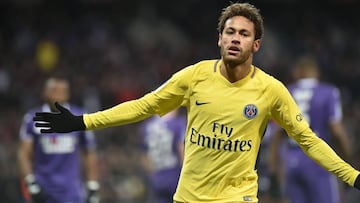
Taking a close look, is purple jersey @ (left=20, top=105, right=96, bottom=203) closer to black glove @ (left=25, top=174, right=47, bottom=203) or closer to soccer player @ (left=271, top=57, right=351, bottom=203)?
black glove @ (left=25, top=174, right=47, bottom=203)

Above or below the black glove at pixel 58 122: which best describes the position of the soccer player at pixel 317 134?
below

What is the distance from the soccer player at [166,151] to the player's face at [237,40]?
4.62m

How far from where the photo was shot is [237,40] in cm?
555

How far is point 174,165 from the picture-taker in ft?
33.9

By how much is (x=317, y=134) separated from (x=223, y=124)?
167 inches

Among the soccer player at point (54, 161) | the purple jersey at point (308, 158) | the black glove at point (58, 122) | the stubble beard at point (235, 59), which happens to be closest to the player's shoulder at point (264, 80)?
the stubble beard at point (235, 59)

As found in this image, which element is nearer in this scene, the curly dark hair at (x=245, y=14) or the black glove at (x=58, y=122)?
the black glove at (x=58, y=122)

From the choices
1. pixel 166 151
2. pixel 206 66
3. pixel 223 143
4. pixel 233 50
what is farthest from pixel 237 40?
pixel 166 151

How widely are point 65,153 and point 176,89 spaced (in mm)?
3801

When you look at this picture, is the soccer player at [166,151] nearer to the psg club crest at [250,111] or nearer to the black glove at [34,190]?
the black glove at [34,190]

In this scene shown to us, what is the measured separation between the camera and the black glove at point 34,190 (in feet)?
29.9

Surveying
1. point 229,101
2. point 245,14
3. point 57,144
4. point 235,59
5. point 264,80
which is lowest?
point 57,144

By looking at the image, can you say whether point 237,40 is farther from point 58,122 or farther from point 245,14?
point 58,122

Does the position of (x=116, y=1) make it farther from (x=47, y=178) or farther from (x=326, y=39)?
(x=47, y=178)
